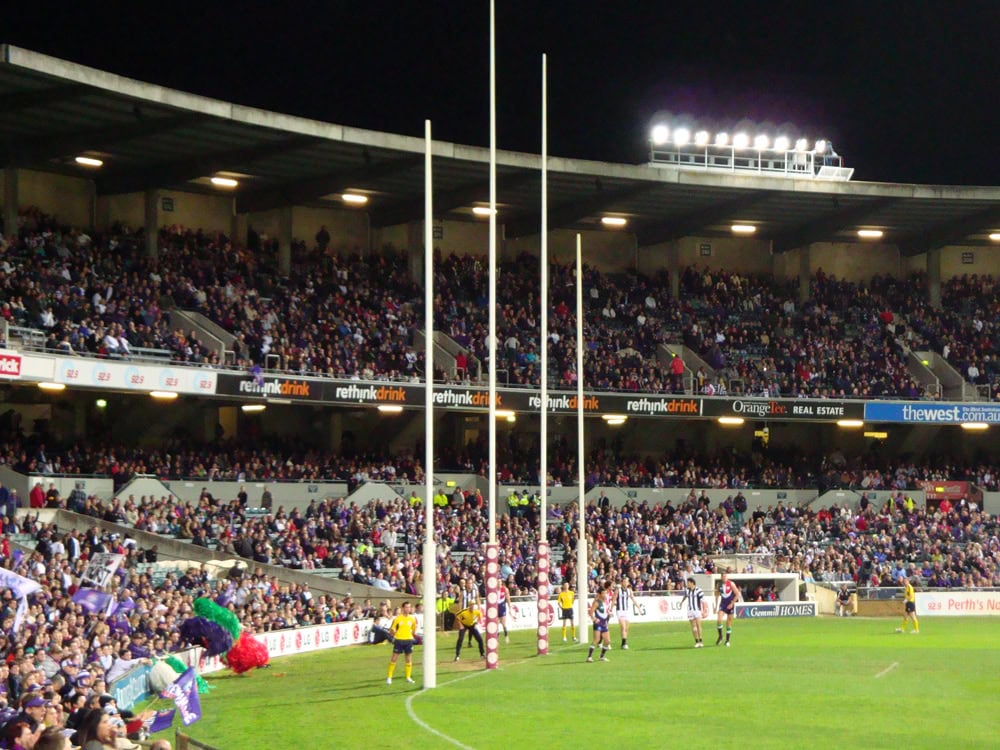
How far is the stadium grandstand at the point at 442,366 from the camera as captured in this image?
4134 cm

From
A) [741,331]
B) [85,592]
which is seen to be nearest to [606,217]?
[741,331]

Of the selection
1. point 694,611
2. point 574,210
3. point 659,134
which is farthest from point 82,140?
point 694,611

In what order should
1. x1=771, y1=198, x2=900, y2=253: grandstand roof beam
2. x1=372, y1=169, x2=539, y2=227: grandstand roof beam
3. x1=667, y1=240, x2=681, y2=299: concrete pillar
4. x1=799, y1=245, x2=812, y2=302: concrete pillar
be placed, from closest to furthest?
x1=372, y1=169, x2=539, y2=227: grandstand roof beam → x1=771, y1=198, x2=900, y2=253: grandstand roof beam → x1=667, y1=240, x2=681, y2=299: concrete pillar → x1=799, y1=245, x2=812, y2=302: concrete pillar

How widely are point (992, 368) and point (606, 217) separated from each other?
1752cm

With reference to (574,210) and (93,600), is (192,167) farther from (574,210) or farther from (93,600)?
(93,600)

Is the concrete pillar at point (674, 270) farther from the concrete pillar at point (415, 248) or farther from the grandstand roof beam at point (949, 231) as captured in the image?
the concrete pillar at point (415, 248)

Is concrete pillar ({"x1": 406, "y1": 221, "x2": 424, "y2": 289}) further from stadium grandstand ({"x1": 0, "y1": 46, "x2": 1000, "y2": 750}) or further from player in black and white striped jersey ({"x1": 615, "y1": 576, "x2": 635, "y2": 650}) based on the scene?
player in black and white striped jersey ({"x1": 615, "y1": 576, "x2": 635, "y2": 650})

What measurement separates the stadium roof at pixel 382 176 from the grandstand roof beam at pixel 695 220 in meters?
0.07

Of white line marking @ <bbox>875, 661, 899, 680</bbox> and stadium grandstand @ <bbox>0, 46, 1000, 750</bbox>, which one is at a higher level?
stadium grandstand @ <bbox>0, 46, 1000, 750</bbox>

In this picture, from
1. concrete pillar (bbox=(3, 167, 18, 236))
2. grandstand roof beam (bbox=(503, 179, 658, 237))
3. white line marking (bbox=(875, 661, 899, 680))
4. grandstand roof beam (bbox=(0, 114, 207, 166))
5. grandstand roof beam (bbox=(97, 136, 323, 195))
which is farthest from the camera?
grandstand roof beam (bbox=(503, 179, 658, 237))

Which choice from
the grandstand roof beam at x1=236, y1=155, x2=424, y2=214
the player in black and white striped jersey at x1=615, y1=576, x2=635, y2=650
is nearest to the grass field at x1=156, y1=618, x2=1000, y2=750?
the player in black and white striped jersey at x1=615, y1=576, x2=635, y2=650

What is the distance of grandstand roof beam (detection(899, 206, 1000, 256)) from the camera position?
60.9m

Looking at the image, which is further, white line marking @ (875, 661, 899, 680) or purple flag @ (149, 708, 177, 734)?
white line marking @ (875, 661, 899, 680)

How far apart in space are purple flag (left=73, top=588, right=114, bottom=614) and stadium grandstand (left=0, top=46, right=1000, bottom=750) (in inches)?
79.9
